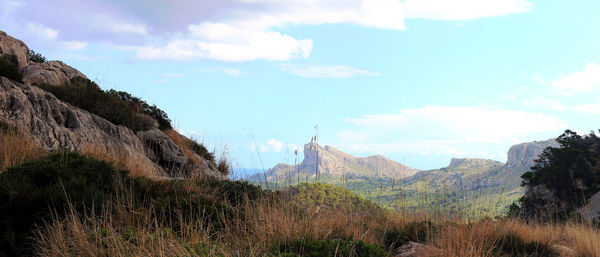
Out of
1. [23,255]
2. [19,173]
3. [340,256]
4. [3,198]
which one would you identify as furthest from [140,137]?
[340,256]

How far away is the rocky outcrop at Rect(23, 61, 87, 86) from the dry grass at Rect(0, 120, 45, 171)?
18.0ft

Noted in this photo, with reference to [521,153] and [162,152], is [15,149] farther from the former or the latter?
[521,153]

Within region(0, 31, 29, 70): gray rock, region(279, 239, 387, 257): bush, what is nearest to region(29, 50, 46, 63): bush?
region(0, 31, 29, 70): gray rock

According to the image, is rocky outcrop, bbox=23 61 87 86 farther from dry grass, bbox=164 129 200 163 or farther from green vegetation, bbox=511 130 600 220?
green vegetation, bbox=511 130 600 220

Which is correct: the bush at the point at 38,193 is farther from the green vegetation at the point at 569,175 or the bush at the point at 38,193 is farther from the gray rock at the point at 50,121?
the green vegetation at the point at 569,175

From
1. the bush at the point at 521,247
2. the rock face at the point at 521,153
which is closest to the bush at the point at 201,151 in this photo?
the bush at the point at 521,247

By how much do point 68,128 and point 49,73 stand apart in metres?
5.58

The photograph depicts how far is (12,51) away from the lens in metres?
15.8

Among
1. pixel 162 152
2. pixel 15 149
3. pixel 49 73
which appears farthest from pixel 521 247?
pixel 49 73

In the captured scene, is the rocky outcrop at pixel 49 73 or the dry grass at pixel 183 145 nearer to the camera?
the rocky outcrop at pixel 49 73

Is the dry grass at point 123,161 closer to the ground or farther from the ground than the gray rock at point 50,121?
closer to the ground

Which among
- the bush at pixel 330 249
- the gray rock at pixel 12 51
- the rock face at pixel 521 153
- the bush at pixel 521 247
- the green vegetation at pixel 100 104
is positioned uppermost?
the rock face at pixel 521 153

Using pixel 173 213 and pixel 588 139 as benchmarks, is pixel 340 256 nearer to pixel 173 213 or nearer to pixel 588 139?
pixel 173 213

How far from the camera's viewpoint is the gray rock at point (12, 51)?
603 inches
